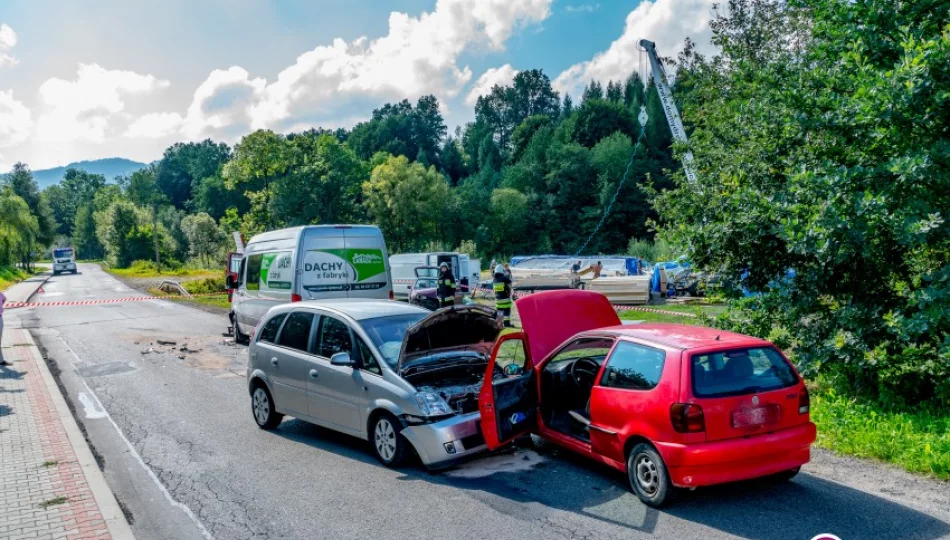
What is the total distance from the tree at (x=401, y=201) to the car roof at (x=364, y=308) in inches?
2042

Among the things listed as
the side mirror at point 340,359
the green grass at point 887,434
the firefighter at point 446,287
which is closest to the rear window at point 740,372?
the green grass at point 887,434

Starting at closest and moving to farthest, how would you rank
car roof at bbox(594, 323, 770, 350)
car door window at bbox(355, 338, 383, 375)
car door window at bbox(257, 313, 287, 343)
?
car roof at bbox(594, 323, 770, 350)
car door window at bbox(355, 338, 383, 375)
car door window at bbox(257, 313, 287, 343)

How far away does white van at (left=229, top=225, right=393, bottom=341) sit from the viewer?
13.4m

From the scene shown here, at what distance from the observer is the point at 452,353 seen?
25.1 feet

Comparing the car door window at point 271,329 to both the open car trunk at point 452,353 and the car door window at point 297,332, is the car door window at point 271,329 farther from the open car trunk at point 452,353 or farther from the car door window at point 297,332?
the open car trunk at point 452,353

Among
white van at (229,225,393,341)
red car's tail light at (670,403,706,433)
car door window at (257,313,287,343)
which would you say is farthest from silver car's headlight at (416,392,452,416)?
white van at (229,225,393,341)

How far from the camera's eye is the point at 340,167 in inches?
2215

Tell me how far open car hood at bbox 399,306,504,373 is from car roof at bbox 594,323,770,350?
1624 millimetres

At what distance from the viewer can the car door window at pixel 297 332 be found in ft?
27.1

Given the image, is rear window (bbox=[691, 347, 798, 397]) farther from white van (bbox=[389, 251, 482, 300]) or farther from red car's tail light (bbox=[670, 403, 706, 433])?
white van (bbox=[389, 251, 482, 300])

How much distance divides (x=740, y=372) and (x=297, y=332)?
5.25m

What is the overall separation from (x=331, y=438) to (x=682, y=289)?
76.0ft

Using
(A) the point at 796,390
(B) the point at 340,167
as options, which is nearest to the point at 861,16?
(A) the point at 796,390

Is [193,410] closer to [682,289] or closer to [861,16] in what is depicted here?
[861,16]
